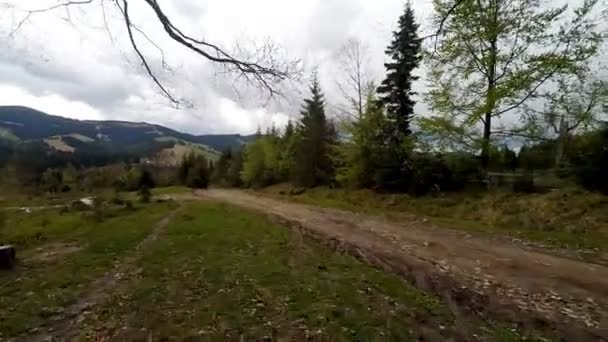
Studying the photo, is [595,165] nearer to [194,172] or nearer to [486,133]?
[486,133]

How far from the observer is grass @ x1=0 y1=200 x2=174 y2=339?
6186mm

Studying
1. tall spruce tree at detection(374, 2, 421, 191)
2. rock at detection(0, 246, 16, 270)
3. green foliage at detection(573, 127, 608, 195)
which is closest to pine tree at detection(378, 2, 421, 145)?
tall spruce tree at detection(374, 2, 421, 191)

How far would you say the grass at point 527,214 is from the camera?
1144 centimetres

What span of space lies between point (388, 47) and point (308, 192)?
44.0ft

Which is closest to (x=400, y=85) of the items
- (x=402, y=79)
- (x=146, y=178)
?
(x=402, y=79)

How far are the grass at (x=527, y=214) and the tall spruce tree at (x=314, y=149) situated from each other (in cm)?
1523

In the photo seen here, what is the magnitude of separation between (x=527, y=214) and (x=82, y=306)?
1415 centimetres

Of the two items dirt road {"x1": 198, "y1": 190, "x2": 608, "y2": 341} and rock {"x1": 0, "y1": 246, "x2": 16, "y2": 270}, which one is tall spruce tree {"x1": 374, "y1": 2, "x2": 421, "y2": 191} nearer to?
dirt road {"x1": 198, "y1": 190, "x2": 608, "y2": 341}

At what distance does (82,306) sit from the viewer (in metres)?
6.39

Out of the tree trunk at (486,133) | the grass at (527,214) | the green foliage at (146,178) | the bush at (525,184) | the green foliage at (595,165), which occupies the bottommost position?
the green foliage at (146,178)

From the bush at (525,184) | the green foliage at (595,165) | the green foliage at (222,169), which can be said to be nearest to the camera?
the green foliage at (595,165)

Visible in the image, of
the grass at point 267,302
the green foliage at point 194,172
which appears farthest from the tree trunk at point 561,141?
the green foliage at point 194,172

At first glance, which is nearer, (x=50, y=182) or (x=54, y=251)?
(x=54, y=251)

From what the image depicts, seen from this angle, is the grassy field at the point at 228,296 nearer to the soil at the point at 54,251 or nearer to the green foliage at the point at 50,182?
the soil at the point at 54,251
